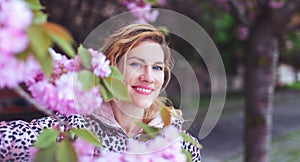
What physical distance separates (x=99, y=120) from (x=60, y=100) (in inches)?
7.7

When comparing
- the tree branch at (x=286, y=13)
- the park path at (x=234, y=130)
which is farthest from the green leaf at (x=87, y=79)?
the park path at (x=234, y=130)

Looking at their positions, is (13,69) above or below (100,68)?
below

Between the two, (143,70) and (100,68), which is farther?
(143,70)

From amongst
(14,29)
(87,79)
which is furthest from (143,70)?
(14,29)

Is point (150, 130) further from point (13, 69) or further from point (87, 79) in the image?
point (13, 69)

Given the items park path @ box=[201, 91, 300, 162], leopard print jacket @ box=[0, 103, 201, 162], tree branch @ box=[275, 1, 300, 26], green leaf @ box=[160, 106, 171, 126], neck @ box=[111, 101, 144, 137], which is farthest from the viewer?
park path @ box=[201, 91, 300, 162]

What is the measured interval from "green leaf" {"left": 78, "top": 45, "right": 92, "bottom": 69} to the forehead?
8.4 inches

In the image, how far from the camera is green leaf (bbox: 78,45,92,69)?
2.72ft

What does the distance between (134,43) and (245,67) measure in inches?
126

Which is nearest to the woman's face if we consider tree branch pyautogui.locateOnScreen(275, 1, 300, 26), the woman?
the woman

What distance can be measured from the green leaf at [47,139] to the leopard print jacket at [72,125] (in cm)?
22

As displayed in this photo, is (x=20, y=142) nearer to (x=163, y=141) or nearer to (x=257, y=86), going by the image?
(x=163, y=141)

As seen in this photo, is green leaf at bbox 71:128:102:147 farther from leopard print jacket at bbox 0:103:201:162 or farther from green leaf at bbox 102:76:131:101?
leopard print jacket at bbox 0:103:201:162

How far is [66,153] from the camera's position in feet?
2.35
